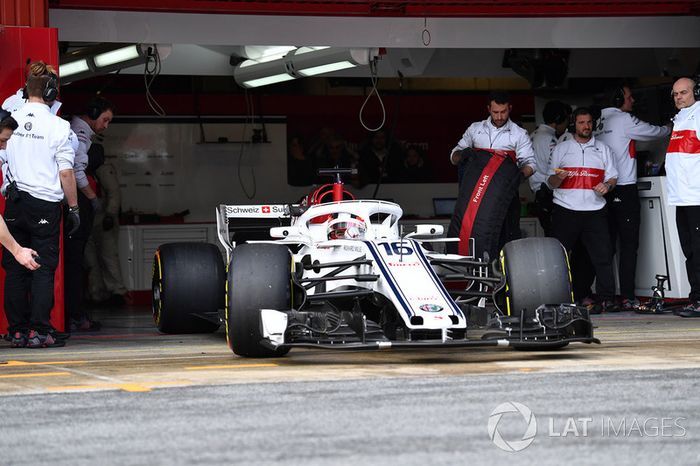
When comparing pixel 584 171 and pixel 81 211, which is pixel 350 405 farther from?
pixel 584 171

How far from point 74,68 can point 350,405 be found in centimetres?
822

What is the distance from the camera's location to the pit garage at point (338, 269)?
16.5ft

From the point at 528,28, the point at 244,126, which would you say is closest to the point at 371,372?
the point at 528,28

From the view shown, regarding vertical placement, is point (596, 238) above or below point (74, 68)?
below

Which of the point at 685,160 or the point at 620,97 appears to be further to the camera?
the point at 620,97

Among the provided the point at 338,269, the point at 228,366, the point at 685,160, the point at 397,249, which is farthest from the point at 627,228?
the point at 228,366

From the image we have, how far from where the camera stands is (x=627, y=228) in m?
11.6

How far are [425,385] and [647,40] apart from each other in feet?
23.0

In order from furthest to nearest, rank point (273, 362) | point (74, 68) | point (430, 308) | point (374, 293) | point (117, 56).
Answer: point (74, 68)
point (117, 56)
point (374, 293)
point (273, 362)
point (430, 308)

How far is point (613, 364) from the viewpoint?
6887mm

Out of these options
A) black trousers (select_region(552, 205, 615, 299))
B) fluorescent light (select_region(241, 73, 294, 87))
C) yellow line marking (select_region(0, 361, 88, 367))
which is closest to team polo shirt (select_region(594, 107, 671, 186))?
black trousers (select_region(552, 205, 615, 299))

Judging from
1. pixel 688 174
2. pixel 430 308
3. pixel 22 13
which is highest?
pixel 22 13

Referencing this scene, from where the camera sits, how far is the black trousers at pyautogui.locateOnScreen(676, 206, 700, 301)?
1059 cm

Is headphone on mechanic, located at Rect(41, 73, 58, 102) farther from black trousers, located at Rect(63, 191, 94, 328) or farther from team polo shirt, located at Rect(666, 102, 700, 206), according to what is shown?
team polo shirt, located at Rect(666, 102, 700, 206)
